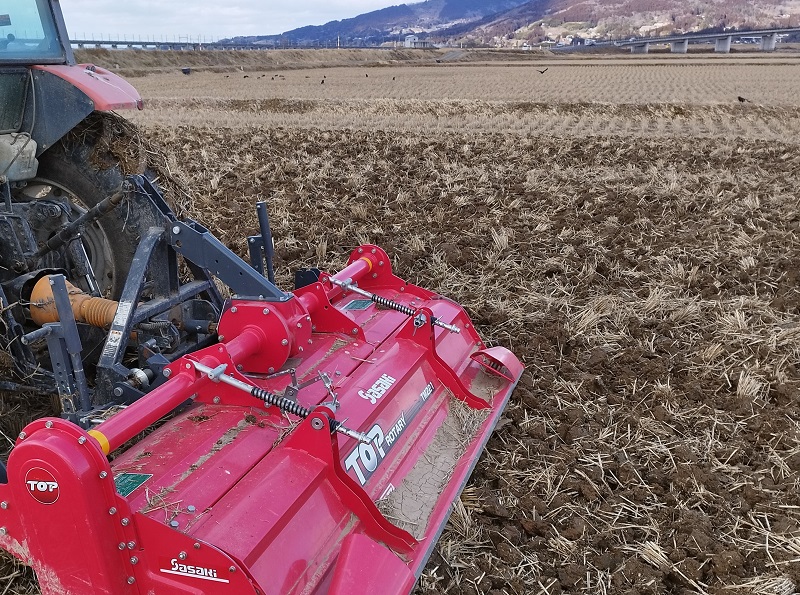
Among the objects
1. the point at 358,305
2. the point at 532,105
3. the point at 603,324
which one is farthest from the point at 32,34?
the point at 532,105

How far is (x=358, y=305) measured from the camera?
350cm

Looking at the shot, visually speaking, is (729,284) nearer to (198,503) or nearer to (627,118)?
(198,503)

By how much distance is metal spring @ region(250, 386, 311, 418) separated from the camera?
227cm

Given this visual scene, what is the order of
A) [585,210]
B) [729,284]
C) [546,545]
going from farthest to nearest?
[585,210]
[729,284]
[546,545]

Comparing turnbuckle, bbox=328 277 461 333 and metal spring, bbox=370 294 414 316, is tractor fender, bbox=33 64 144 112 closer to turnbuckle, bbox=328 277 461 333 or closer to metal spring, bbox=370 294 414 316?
turnbuckle, bbox=328 277 461 333

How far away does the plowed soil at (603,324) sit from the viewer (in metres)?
2.61

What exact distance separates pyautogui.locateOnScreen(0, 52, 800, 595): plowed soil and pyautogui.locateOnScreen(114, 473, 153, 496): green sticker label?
2.42 ft

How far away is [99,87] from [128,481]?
6.88ft

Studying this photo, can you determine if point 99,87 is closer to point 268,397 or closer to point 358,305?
point 358,305

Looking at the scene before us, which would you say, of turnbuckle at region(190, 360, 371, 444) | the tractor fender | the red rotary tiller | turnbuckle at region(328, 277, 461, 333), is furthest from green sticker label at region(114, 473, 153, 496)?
the tractor fender

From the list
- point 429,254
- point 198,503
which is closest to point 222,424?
point 198,503

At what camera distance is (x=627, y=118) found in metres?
13.4

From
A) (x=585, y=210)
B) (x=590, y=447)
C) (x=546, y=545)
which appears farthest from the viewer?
(x=585, y=210)

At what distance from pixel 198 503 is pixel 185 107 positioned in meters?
16.9
